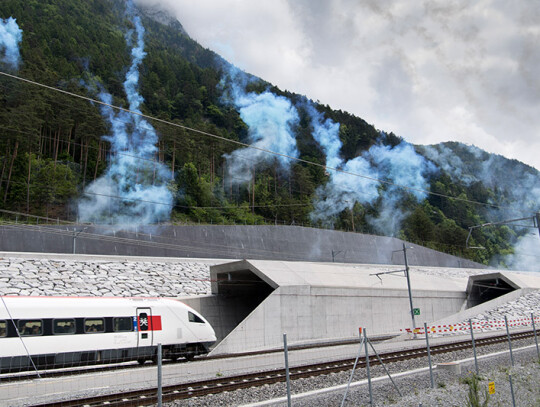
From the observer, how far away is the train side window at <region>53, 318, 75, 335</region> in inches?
672

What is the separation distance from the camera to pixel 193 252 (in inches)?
1586

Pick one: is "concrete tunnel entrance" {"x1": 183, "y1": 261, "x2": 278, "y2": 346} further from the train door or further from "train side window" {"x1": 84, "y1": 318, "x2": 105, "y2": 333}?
"train side window" {"x1": 84, "y1": 318, "x2": 105, "y2": 333}

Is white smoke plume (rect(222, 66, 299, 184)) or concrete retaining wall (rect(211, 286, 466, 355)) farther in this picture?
white smoke plume (rect(222, 66, 299, 184))

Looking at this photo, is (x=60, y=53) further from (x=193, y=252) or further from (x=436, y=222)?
(x=436, y=222)

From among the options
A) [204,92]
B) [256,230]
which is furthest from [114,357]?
[204,92]

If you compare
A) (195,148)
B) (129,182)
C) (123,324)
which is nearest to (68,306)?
(123,324)

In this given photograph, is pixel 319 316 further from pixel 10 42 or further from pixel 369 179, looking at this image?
pixel 369 179

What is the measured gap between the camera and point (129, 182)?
67.0 meters

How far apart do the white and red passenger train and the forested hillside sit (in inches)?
851

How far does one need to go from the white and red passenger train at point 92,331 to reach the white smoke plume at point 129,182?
34.2 m

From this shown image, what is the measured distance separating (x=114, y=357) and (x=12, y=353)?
159 inches

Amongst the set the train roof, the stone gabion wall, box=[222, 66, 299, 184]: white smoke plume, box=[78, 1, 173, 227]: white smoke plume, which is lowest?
the train roof

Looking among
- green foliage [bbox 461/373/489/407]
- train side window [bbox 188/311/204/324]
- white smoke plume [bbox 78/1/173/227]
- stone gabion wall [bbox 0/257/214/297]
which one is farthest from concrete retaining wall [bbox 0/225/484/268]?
green foliage [bbox 461/373/489/407]

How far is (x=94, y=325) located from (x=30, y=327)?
2.41 metres
